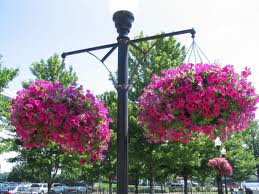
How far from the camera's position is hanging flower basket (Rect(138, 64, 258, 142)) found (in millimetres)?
4234

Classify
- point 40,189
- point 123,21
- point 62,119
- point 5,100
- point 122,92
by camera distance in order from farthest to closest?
point 40,189 → point 5,100 → point 62,119 → point 123,21 → point 122,92

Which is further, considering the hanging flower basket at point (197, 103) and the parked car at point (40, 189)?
the parked car at point (40, 189)

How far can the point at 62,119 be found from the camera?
4773 millimetres

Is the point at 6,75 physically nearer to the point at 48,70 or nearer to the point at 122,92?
the point at 48,70

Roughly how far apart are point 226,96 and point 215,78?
27cm

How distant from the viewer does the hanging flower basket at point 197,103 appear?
13.9 feet

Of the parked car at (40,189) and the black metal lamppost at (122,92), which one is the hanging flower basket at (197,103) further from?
the parked car at (40,189)

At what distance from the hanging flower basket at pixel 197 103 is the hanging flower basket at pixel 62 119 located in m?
0.73

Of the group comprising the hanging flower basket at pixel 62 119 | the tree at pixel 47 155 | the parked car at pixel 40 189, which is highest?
the tree at pixel 47 155

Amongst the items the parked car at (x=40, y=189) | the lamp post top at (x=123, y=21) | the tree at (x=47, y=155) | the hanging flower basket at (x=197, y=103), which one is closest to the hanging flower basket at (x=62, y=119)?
the hanging flower basket at (x=197, y=103)

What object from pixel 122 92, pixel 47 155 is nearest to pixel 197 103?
pixel 122 92

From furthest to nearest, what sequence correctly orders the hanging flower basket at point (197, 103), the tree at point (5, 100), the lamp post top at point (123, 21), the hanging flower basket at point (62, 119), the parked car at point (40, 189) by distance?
the parked car at point (40, 189) < the tree at point (5, 100) < the hanging flower basket at point (62, 119) < the lamp post top at point (123, 21) < the hanging flower basket at point (197, 103)

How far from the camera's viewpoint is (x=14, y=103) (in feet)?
17.4

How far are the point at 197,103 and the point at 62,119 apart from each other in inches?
74.2
